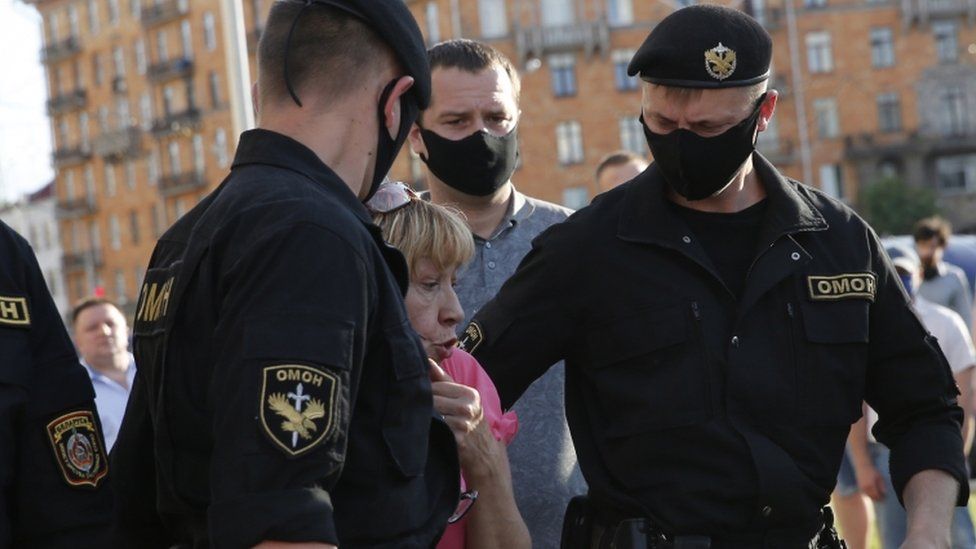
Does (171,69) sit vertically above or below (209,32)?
below

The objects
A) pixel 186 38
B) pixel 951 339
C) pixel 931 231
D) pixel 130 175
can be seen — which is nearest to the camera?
pixel 951 339

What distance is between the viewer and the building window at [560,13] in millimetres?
61125

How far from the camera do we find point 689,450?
4.04 metres

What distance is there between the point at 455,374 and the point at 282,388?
54.8 inches

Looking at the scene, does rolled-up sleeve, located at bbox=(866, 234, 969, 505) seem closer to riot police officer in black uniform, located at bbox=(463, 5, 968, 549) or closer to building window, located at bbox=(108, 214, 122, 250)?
riot police officer in black uniform, located at bbox=(463, 5, 968, 549)

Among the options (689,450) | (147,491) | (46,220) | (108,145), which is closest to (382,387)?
(147,491)

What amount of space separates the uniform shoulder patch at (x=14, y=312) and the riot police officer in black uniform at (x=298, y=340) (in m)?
0.57

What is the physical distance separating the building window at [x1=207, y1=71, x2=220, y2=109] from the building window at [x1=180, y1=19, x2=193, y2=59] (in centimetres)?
208

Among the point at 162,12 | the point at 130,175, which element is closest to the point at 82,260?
the point at 130,175

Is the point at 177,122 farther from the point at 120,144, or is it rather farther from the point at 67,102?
the point at 67,102

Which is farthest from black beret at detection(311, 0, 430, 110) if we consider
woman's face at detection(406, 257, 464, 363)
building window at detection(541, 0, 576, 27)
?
building window at detection(541, 0, 576, 27)

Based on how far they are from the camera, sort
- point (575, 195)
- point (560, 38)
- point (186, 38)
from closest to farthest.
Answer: point (575, 195) < point (560, 38) < point (186, 38)

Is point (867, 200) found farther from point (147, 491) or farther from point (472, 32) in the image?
point (147, 491)

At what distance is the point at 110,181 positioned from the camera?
78.4 metres
